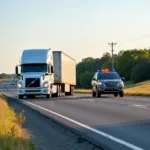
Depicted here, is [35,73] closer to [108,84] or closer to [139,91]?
[108,84]

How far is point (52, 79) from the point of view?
40.3m

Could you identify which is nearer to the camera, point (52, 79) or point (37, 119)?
point (37, 119)

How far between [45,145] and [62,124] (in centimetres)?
428

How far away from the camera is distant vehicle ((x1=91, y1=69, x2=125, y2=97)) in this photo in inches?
1474

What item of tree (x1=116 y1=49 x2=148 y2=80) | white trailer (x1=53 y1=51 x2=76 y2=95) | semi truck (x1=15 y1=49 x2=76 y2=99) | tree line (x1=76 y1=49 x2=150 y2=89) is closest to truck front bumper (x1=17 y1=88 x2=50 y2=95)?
semi truck (x1=15 y1=49 x2=76 y2=99)

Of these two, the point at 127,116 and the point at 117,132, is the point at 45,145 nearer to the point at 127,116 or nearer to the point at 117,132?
the point at 117,132

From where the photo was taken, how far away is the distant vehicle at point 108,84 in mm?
37438

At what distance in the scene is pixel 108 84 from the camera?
37.4 meters

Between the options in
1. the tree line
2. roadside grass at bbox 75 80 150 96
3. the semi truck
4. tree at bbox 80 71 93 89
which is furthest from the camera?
tree at bbox 80 71 93 89

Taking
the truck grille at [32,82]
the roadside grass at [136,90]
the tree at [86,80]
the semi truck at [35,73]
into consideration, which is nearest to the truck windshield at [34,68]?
the semi truck at [35,73]

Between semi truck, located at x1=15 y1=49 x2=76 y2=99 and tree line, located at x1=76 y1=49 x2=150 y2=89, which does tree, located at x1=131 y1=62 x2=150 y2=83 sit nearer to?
tree line, located at x1=76 y1=49 x2=150 y2=89

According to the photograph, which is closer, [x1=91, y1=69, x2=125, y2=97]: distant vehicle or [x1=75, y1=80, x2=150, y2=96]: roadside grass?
[x1=91, y1=69, x2=125, y2=97]: distant vehicle

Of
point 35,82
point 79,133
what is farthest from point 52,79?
point 79,133

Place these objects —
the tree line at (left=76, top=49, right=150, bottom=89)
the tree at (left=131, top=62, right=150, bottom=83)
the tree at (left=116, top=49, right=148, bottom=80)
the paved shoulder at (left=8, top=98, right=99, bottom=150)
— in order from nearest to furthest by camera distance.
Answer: the paved shoulder at (left=8, top=98, right=99, bottom=150) → the tree at (left=131, top=62, right=150, bottom=83) → the tree line at (left=76, top=49, right=150, bottom=89) → the tree at (left=116, top=49, right=148, bottom=80)
